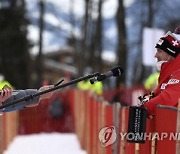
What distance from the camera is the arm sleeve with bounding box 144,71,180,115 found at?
466cm

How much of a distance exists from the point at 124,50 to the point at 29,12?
2136 centimetres

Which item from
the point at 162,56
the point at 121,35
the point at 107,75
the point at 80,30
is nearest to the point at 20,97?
the point at 107,75

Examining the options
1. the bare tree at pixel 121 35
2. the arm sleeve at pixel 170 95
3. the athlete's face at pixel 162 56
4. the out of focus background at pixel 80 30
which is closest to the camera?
the arm sleeve at pixel 170 95

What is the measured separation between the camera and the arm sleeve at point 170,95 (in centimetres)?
466

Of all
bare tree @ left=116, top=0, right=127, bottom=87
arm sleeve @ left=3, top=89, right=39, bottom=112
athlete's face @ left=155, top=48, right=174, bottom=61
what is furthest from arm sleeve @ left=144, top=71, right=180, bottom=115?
bare tree @ left=116, top=0, right=127, bottom=87

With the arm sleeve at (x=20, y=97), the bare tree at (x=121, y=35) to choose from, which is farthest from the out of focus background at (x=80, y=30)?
the arm sleeve at (x=20, y=97)

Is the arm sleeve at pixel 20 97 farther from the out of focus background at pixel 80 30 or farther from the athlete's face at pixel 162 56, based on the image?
the out of focus background at pixel 80 30

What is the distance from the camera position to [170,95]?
4672 mm

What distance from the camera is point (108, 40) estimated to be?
51906 mm

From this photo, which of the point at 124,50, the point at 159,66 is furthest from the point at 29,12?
the point at 159,66

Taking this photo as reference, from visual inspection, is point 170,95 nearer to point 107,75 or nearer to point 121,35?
point 107,75

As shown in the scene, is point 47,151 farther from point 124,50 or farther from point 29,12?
point 29,12

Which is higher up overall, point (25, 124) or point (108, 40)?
point (108, 40)

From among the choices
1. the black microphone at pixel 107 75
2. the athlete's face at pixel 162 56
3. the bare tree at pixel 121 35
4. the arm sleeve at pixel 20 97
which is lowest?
the arm sleeve at pixel 20 97
